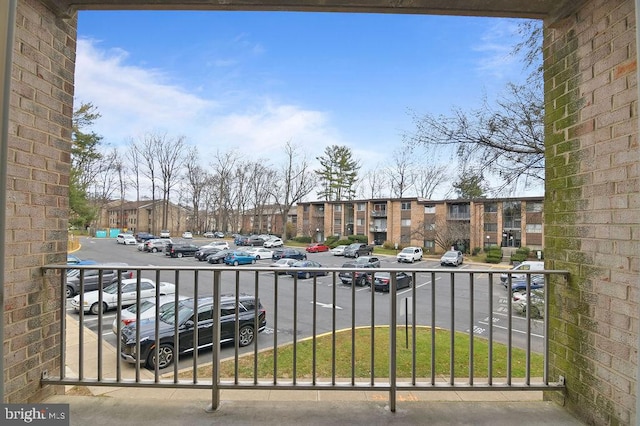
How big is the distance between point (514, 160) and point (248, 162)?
13.1 metres

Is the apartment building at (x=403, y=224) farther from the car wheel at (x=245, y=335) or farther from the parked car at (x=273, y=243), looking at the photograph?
the car wheel at (x=245, y=335)

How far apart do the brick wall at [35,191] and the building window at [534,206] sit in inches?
229

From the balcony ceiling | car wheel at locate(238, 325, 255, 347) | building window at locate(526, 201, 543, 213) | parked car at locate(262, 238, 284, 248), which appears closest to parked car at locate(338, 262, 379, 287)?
the balcony ceiling

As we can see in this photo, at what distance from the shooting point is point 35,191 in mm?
1778

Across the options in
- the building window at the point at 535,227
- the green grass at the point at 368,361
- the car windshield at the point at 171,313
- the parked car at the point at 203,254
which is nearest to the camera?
the green grass at the point at 368,361

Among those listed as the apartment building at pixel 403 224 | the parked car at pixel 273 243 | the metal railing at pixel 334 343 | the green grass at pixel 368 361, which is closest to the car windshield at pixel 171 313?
the metal railing at pixel 334 343

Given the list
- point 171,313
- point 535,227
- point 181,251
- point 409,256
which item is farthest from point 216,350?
point 409,256

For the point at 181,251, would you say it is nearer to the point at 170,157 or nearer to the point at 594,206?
the point at 170,157

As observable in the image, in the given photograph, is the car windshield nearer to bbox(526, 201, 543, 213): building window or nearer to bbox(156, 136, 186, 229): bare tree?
bbox(526, 201, 543, 213): building window

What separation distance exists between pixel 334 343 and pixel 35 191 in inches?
79.2

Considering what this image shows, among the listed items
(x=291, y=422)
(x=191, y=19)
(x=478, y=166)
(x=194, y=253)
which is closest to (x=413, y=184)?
(x=478, y=166)

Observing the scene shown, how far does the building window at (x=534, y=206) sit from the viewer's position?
4770 mm

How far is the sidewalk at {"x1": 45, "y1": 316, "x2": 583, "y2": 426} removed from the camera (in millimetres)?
1720

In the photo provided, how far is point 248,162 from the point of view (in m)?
15.6
